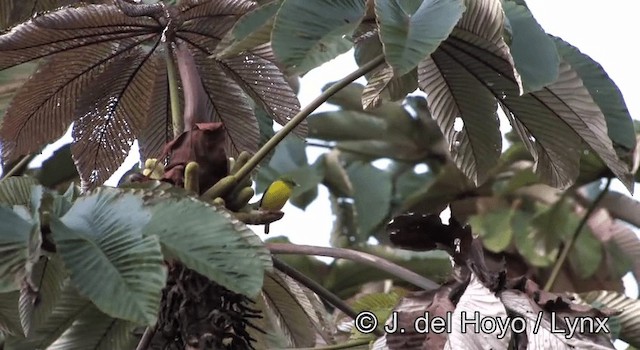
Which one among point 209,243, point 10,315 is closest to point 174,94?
point 10,315

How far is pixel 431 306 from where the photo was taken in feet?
4.04

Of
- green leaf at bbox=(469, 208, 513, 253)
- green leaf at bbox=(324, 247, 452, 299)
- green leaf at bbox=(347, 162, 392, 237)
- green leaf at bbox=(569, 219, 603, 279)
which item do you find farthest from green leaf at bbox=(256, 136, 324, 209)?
green leaf at bbox=(569, 219, 603, 279)

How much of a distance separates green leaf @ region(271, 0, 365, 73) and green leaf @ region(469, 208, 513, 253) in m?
2.07

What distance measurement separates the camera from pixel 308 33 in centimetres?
117

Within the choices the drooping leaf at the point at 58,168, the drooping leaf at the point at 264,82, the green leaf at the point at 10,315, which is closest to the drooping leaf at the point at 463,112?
the drooping leaf at the point at 264,82

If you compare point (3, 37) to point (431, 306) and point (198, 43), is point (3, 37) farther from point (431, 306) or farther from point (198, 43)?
point (431, 306)

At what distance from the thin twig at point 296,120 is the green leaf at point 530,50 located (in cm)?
17

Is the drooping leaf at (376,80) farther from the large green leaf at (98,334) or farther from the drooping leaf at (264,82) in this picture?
the large green leaf at (98,334)

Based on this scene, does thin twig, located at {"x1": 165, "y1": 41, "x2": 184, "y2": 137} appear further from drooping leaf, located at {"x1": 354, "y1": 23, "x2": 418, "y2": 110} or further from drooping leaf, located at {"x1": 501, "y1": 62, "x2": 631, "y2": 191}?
drooping leaf, located at {"x1": 501, "y1": 62, "x2": 631, "y2": 191}

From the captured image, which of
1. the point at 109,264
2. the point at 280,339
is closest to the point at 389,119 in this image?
the point at 280,339

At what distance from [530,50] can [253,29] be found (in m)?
0.34

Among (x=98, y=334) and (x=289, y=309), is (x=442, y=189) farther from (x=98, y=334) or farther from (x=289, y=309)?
(x=98, y=334)

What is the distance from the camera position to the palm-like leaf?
4.80ft

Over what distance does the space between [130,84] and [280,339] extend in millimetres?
476
